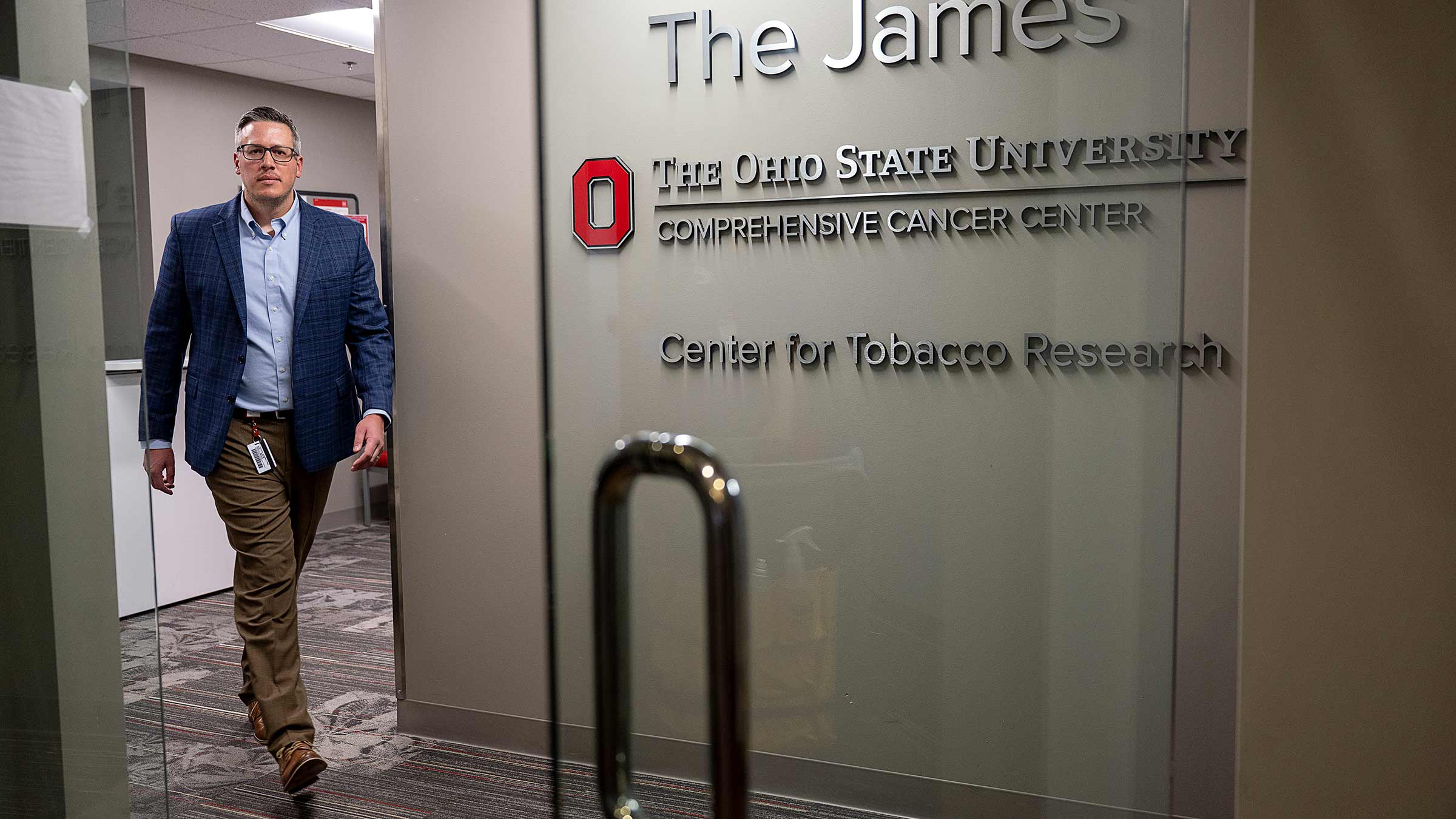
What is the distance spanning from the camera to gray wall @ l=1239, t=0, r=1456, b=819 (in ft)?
4.86

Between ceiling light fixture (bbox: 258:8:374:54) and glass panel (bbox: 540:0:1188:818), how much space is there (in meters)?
4.14

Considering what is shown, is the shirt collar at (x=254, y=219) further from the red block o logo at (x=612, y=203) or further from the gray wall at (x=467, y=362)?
the red block o logo at (x=612, y=203)

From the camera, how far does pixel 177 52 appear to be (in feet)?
17.8

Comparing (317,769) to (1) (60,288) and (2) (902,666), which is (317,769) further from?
(2) (902,666)

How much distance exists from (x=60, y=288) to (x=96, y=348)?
114mm

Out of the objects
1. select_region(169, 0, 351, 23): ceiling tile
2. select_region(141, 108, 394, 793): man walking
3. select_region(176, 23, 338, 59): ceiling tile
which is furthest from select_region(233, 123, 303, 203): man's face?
select_region(176, 23, 338, 59): ceiling tile

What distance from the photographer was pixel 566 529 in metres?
1.60

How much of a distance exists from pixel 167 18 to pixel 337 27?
0.83 metres

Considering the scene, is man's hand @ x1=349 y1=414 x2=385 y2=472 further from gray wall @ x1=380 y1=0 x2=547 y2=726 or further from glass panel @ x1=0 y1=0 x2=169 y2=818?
glass panel @ x1=0 y1=0 x2=169 y2=818

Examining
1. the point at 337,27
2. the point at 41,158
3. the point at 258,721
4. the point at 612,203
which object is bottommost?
the point at 258,721

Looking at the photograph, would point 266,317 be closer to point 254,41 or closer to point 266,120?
point 266,120

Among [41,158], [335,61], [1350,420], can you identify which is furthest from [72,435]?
[335,61]

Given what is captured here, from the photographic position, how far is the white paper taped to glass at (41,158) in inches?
74.1

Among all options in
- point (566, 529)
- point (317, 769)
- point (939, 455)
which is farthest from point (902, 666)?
point (317, 769)
